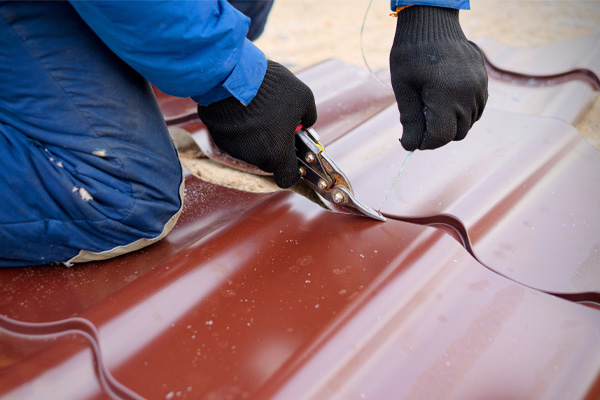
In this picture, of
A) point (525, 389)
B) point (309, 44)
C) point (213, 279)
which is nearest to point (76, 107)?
point (213, 279)

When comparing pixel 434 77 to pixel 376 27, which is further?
pixel 376 27

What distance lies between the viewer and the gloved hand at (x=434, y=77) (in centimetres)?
113

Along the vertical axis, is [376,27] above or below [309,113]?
below

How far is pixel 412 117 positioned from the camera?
1.20 m

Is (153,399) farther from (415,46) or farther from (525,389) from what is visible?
(415,46)

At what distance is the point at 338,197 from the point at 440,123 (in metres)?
0.32

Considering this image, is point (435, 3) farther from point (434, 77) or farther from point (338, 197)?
point (338, 197)

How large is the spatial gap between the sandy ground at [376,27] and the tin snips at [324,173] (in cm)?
214

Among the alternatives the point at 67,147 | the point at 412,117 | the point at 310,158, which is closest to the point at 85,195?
the point at 67,147

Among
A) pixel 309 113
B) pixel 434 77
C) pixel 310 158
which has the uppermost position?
pixel 434 77

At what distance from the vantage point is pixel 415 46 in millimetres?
1195

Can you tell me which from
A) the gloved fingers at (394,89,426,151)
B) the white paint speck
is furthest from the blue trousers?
the gloved fingers at (394,89,426,151)

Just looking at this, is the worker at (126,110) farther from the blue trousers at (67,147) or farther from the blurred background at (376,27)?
the blurred background at (376,27)

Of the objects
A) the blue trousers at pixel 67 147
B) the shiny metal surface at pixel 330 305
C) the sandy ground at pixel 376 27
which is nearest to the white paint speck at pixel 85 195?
the blue trousers at pixel 67 147
